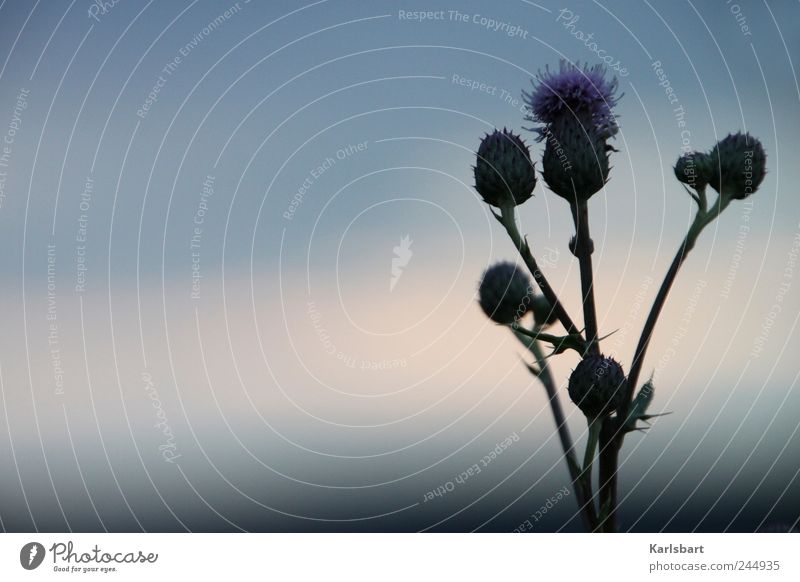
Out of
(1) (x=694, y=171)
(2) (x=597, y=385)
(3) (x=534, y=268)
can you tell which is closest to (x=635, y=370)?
(2) (x=597, y=385)

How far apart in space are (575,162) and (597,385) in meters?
0.30

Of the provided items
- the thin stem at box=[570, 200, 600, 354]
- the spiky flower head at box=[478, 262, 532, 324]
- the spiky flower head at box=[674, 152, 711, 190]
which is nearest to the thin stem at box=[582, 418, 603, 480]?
the thin stem at box=[570, 200, 600, 354]

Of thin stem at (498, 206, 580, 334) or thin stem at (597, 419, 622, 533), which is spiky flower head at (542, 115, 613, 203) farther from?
thin stem at (597, 419, 622, 533)

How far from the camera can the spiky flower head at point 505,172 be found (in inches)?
42.5

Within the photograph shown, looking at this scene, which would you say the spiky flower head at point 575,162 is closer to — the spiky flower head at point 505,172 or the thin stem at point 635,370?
the spiky flower head at point 505,172

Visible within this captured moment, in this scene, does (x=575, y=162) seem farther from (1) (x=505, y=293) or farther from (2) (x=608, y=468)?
(2) (x=608, y=468)

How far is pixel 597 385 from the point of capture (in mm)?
997

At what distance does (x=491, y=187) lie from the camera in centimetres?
110

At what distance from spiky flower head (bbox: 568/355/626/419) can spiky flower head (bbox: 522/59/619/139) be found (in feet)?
1.13

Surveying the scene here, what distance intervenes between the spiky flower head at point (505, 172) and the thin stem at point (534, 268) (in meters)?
0.02

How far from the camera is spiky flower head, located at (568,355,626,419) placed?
996 millimetres
